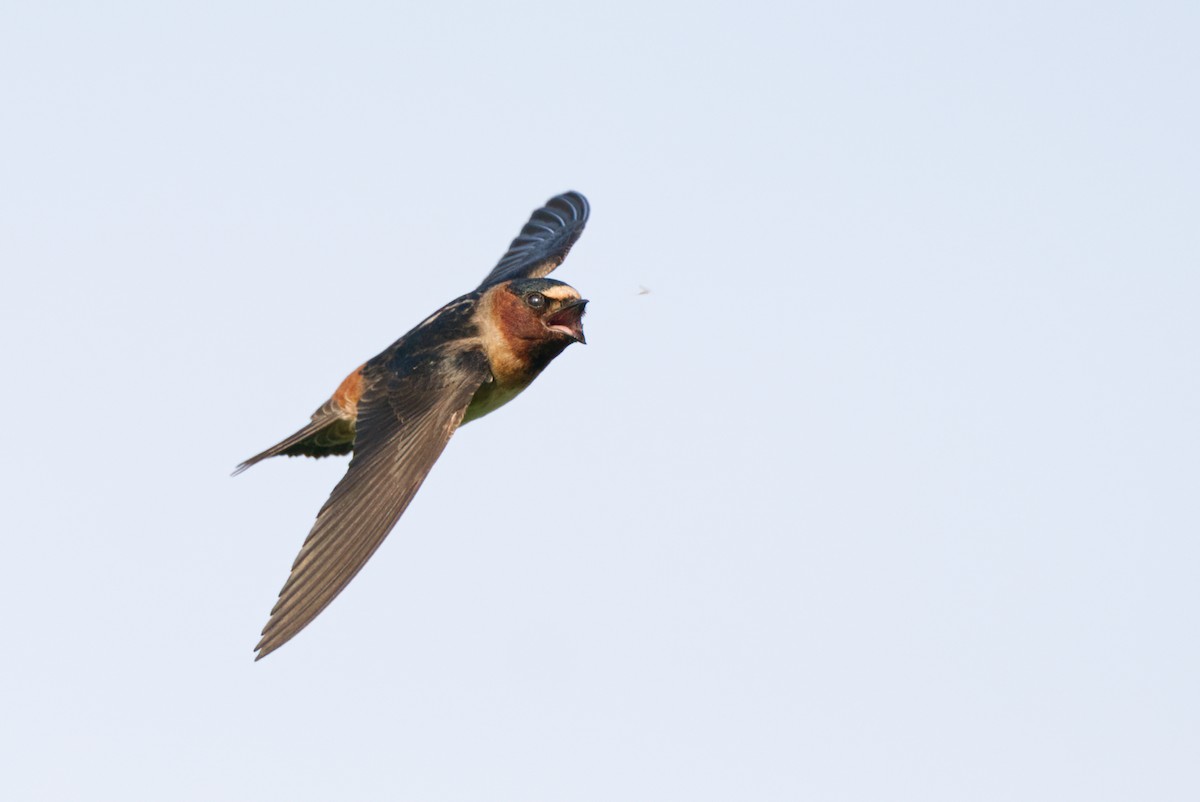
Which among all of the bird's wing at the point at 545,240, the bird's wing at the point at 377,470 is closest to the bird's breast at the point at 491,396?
the bird's wing at the point at 377,470

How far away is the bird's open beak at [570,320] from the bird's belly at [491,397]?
1.33 feet

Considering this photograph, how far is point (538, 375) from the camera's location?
9.41m

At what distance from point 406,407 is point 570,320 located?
103 centimetres

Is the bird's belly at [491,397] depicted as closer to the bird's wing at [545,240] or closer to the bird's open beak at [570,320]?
the bird's open beak at [570,320]

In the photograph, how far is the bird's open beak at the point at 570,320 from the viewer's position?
910cm

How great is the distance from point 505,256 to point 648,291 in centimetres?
305

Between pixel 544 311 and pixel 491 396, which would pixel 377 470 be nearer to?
pixel 491 396

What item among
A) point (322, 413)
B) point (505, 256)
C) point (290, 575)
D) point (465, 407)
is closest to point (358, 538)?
point (290, 575)

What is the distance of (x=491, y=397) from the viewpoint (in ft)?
30.7

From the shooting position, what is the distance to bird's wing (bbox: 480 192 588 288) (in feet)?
36.5

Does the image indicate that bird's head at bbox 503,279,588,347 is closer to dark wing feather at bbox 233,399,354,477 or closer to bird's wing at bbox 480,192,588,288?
dark wing feather at bbox 233,399,354,477

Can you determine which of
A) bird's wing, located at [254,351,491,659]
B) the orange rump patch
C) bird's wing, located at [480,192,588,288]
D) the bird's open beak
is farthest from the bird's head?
bird's wing, located at [480,192,588,288]

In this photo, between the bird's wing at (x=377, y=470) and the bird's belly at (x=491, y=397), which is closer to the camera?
the bird's wing at (x=377, y=470)

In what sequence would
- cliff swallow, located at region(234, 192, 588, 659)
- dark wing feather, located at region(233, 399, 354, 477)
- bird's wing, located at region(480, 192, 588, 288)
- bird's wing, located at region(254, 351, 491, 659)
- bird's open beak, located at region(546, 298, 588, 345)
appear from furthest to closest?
bird's wing, located at region(480, 192, 588, 288) → dark wing feather, located at region(233, 399, 354, 477) → bird's open beak, located at region(546, 298, 588, 345) → cliff swallow, located at region(234, 192, 588, 659) → bird's wing, located at region(254, 351, 491, 659)
